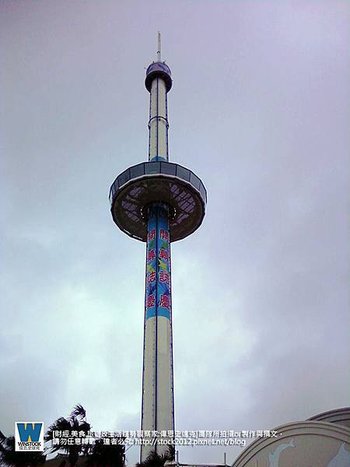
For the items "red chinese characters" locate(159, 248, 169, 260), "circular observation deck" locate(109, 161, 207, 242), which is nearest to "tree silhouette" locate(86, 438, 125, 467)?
"red chinese characters" locate(159, 248, 169, 260)

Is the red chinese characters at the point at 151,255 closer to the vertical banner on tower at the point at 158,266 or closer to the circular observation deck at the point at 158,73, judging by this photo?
the vertical banner on tower at the point at 158,266

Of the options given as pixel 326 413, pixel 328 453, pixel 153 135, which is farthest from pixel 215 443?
pixel 153 135

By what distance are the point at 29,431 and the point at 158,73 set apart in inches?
1676

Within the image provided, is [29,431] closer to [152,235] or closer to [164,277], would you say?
[164,277]

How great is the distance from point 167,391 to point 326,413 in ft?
46.6

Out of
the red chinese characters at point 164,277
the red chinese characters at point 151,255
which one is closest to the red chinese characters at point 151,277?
the red chinese characters at point 164,277

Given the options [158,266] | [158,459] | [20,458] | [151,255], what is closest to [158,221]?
[151,255]

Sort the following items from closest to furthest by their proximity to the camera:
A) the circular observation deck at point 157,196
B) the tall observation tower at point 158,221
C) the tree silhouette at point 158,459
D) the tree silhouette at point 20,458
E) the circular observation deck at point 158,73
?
1. the tree silhouette at point 20,458
2. the tree silhouette at point 158,459
3. the tall observation tower at point 158,221
4. the circular observation deck at point 157,196
5. the circular observation deck at point 158,73

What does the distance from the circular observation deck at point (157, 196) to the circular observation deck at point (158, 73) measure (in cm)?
1604

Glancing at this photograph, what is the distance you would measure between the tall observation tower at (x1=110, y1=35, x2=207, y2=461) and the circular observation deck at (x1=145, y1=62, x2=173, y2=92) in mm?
111

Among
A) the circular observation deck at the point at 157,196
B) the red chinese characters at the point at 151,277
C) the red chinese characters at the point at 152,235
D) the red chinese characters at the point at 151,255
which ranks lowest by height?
the red chinese characters at the point at 151,277

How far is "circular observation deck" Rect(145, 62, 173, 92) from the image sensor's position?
5950 centimetres

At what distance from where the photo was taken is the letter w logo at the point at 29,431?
27.7 metres

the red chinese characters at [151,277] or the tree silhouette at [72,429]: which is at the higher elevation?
the red chinese characters at [151,277]
